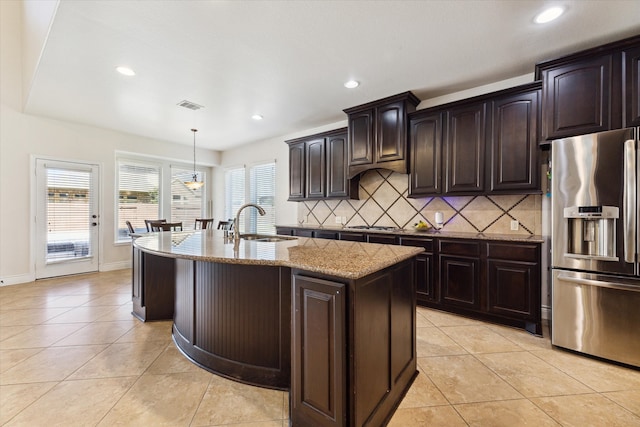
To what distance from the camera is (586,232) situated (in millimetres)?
2223

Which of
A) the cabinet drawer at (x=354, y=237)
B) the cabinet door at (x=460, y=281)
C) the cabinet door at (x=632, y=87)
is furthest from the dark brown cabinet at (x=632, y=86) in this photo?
the cabinet drawer at (x=354, y=237)

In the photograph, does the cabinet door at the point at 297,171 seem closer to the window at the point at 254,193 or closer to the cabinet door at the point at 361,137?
the window at the point at 254,193

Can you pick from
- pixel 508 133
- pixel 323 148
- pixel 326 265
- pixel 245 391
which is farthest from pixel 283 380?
pixel 323 148

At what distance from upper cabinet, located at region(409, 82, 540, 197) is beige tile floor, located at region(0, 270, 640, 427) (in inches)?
59.9

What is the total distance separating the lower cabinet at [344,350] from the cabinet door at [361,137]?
2.46 m

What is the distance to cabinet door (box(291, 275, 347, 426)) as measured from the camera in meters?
1.28

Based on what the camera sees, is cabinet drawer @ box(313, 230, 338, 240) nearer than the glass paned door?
Yes

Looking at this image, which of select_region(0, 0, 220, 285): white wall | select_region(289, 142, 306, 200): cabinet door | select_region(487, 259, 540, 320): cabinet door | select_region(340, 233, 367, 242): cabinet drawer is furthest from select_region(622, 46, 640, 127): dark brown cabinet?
select_region(0, 0, 220, 285): white wall

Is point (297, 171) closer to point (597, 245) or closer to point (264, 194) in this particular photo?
point (264, 194)

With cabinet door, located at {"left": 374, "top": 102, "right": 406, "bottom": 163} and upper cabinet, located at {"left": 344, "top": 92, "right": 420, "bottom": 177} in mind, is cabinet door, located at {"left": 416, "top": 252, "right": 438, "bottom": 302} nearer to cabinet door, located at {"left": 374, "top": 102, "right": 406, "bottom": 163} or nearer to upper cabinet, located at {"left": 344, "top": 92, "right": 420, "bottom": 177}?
upper cabinet, located at {"left": 344, "top": 92, "right": 420, "bottom": 177}

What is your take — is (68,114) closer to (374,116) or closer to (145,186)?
(145,186)

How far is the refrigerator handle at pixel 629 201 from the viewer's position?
6.64ft

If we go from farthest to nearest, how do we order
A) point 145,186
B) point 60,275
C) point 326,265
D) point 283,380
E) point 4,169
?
point 145,186, point 60,275, point 4,169, point 283,380, point 326,265

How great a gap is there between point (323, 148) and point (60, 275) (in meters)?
5.03
